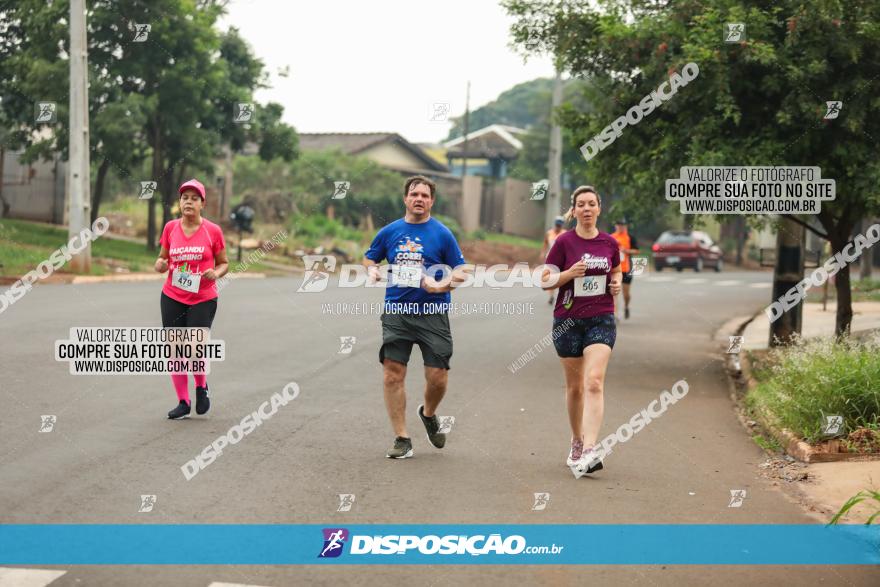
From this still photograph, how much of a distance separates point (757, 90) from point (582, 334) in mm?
5474

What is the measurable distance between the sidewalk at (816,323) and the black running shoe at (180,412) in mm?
8990

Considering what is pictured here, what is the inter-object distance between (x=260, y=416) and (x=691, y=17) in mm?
6461

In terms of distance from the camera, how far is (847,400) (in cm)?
902

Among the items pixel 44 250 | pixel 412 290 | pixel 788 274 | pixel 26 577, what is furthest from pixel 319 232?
pixel 26 577

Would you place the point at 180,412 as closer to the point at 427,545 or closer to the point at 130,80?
the point at 427,545

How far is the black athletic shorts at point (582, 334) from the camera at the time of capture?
26.5ft

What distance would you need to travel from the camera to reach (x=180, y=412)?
371 inches

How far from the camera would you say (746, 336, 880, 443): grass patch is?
9.01m

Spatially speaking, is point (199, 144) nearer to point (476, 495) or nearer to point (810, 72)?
point (810, 72)

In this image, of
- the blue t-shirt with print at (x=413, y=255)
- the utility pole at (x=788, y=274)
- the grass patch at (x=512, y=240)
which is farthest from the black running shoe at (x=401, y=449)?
the grass patch at (x=512, y=240)

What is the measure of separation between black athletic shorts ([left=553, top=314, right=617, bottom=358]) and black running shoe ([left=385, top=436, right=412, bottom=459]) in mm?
1274

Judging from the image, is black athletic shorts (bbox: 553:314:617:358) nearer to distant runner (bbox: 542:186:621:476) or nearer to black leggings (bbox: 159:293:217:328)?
distant runner (bbox: 542:186:621:476)

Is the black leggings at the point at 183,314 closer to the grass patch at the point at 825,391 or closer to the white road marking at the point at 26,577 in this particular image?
the white road marking at the point at 26,577

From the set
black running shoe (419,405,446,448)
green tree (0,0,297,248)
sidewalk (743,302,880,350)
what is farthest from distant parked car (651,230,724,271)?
black running shoe (419,405,446,448)
